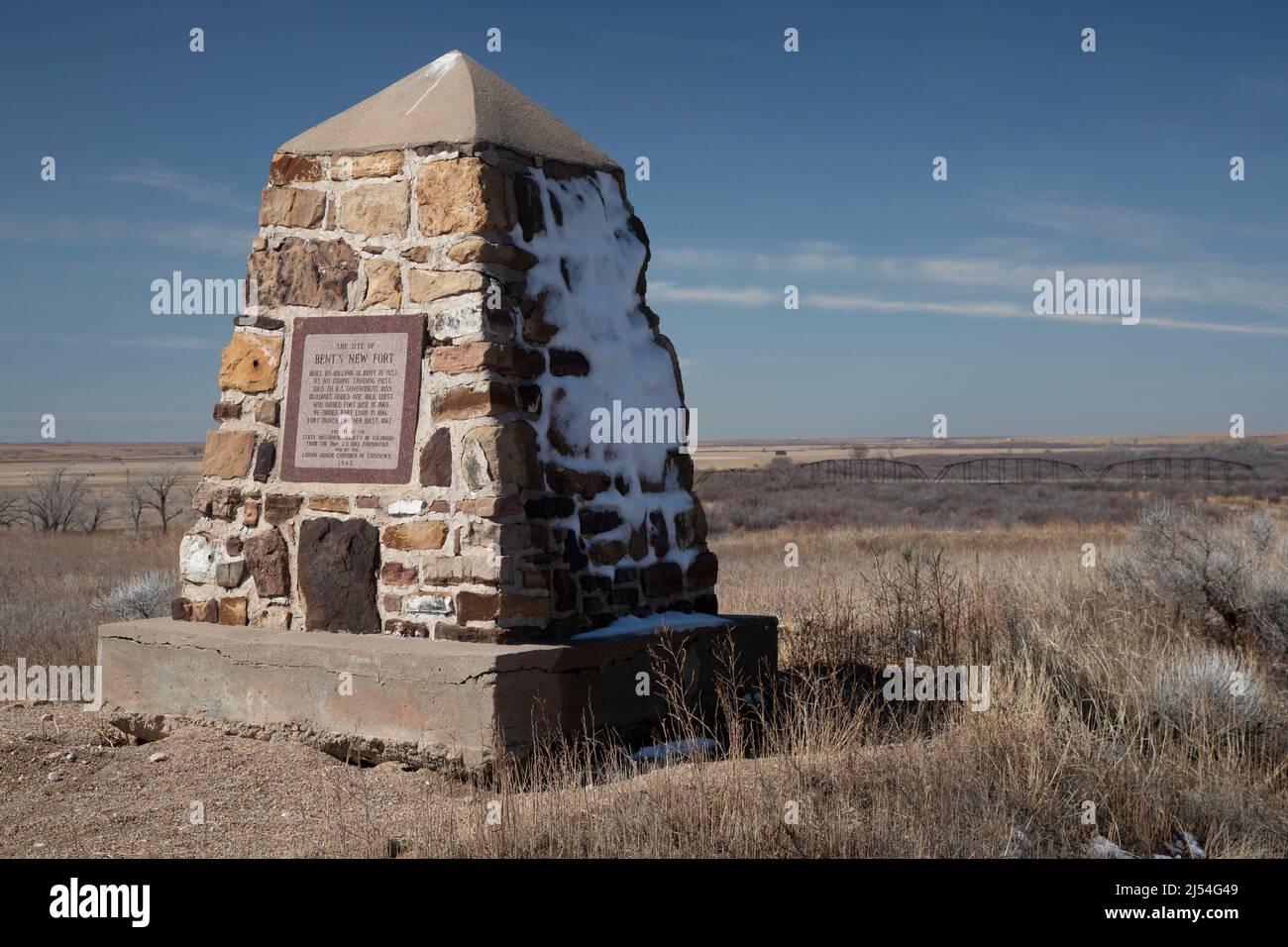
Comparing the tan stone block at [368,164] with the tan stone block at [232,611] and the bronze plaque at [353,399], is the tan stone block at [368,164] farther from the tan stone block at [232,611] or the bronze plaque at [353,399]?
the tan stone block at [232,611]

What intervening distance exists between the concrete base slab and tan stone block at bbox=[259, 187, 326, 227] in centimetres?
223

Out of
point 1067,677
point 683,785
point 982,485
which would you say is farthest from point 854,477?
point 683,785

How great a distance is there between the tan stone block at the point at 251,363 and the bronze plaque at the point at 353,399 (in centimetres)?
15

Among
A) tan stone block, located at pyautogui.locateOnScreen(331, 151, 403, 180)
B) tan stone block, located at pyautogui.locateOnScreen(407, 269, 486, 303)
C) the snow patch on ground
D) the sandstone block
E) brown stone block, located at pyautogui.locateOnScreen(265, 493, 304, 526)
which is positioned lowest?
the snow patch on ground

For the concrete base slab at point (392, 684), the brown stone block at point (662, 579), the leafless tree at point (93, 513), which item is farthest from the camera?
the leafless tree at point (93, 513)

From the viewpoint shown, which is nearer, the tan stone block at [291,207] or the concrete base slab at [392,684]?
the concrete base slab at [392,684]

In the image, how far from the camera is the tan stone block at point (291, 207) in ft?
21.0

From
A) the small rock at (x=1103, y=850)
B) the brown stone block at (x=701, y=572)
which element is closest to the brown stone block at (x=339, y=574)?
the brown stone block at (x=701, y=572)

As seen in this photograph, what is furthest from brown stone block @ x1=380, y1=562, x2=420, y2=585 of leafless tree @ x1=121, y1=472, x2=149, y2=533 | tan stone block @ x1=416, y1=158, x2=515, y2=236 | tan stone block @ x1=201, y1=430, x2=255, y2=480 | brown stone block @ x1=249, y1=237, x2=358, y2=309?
leafless tree @ x1=121, y1=472, x2=149, y2=533

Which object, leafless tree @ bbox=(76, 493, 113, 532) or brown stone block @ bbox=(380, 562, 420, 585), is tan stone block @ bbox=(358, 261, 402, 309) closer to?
brown stone block @ bbox=(380, 562, 420, 585)

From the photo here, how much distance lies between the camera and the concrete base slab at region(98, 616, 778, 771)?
5.46 m

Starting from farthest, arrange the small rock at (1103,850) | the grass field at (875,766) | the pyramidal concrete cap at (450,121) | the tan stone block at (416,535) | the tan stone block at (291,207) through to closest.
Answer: the tan stone block at (291,207)
the pyramidal concrete cap at (450,121)
the tan stone block at (416,535)
the small rock at (1103,850)
the grass field at (875,766)

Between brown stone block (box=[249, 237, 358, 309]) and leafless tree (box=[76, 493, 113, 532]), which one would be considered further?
leafless tree (box=[76, 493, 113, 532])

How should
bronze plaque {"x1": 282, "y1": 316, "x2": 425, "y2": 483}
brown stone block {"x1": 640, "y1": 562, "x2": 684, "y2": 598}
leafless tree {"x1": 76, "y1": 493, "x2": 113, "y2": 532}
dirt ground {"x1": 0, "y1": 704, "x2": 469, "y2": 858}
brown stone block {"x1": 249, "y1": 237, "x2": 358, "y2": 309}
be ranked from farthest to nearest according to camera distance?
leafless tree {"x1": 76, "y1": 493, "x2": 113, "y2": 532}
brown stone block {"x1": 640, "y1": 562, "x2": 684, "y2": 598}
brown stone block {"x1": 249, "y1": 237, "x2": 358, "y2": 309}
bronze plaque {"x1": 282, "y1": 316, "x2": 425, "y2": 483}
dirt ground {"x1": 0, "y1": 704, "x2": 469, "y2": 858}
